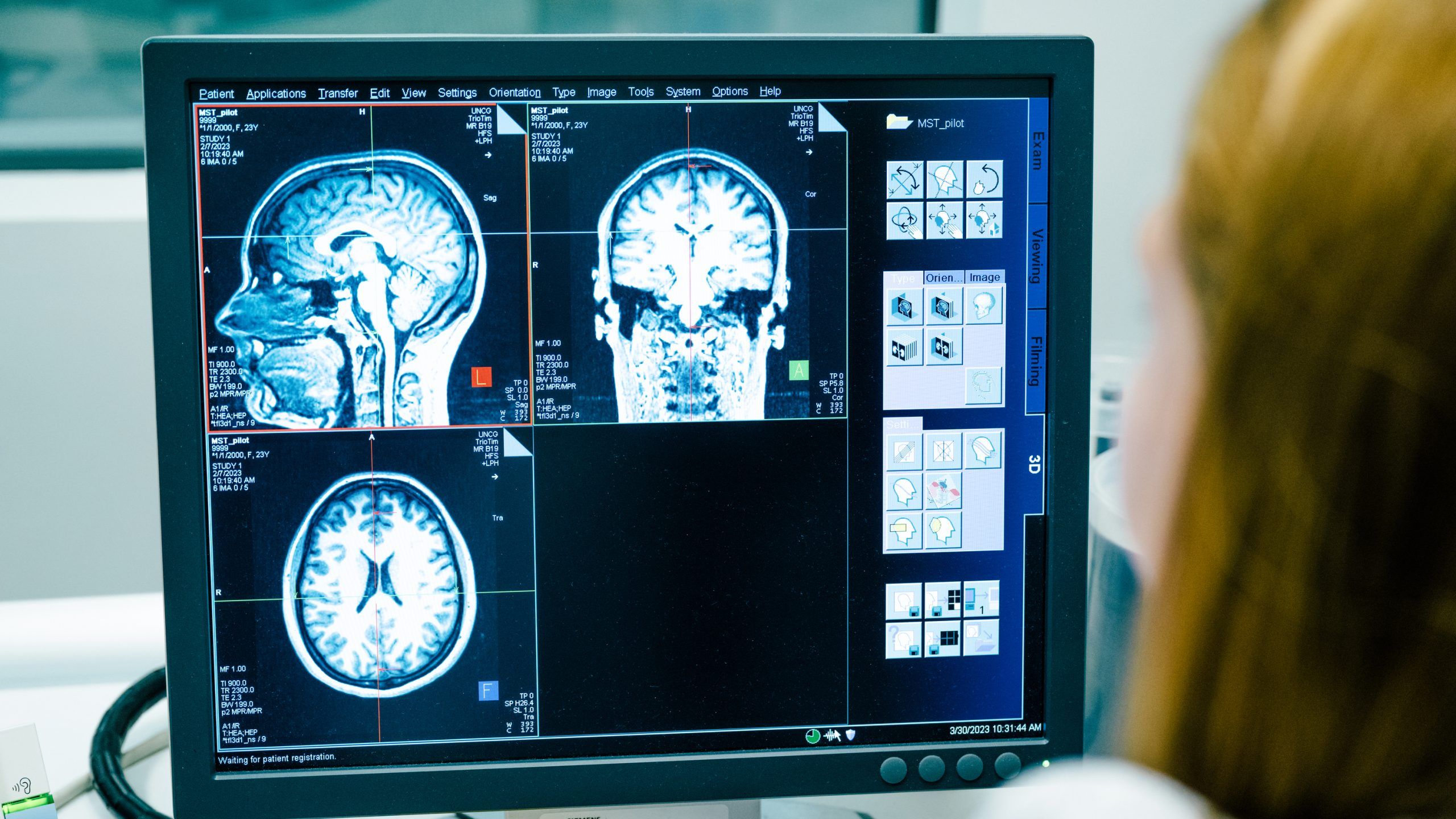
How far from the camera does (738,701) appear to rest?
0.60 m

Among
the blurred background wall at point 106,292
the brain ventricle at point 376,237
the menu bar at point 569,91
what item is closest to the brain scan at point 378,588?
the brain ventricle at point 376,237

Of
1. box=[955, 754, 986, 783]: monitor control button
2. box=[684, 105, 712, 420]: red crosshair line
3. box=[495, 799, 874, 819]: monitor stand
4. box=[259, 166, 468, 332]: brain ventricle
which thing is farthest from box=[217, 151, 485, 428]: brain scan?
box=[955, 754, 986, 783]: monitor control button

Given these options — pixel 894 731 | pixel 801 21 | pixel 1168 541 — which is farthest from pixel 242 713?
pixel 801 21

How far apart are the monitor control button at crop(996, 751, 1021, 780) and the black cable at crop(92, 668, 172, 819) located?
19.0 inches

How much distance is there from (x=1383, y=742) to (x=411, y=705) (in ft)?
1.52

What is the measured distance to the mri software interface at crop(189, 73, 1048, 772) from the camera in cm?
56

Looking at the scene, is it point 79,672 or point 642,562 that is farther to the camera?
point 79,672

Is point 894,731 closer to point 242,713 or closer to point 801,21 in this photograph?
point 242,713

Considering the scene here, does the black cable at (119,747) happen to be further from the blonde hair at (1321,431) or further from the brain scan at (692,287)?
the blonde hair at (1321,431)

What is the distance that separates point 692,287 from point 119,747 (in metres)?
0.52

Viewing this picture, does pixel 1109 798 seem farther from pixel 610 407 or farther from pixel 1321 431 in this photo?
pixel 610 407

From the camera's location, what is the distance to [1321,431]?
297 mm

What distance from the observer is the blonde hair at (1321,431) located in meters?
0.27

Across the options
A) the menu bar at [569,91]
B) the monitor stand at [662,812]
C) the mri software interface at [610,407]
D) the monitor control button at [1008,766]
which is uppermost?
the menu bar at [569,91]
